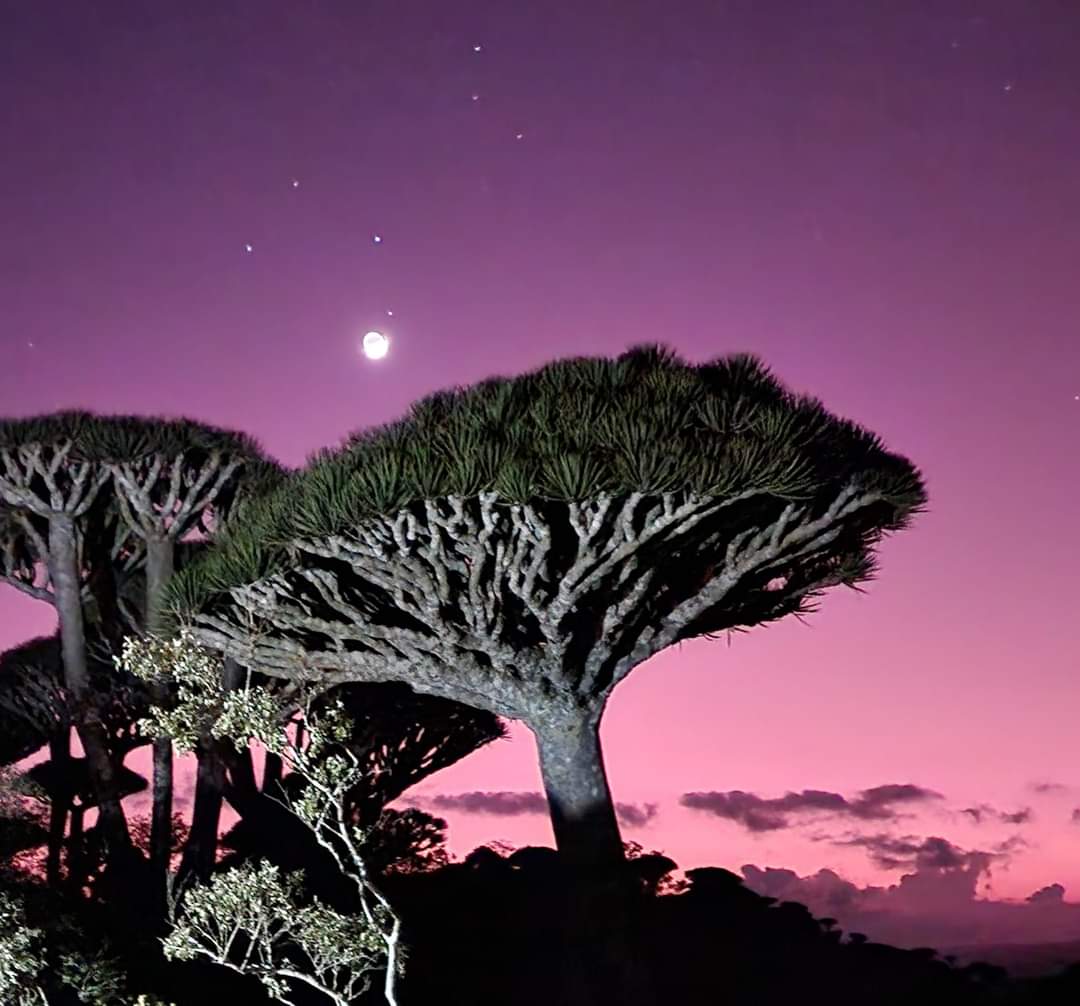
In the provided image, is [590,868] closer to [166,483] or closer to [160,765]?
[160,765]

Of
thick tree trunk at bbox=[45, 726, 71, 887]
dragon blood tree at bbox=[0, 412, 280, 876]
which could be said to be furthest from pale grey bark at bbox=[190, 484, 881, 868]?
thick tree trunk at bbox=[45, 726, 71, 887]

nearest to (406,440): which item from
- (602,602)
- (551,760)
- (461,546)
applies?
(461,546)

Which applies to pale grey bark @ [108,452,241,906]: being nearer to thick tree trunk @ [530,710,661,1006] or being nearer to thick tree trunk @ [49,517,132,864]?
thick tree trunk @ [49,517,132,864]

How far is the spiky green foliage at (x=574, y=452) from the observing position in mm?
8031

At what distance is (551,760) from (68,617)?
591 cm

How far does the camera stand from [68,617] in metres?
12.4

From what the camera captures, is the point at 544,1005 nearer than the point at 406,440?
No

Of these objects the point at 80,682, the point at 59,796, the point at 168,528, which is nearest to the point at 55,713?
the point at 59,796

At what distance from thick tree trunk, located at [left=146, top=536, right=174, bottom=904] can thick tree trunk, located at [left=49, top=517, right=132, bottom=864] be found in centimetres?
38

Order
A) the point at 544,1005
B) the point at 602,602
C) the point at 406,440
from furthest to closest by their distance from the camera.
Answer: the point at 544,1005 < the point at 602,602 < the point at 406,440

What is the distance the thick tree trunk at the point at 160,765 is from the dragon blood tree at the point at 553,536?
2.39 meters

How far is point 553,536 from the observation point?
9297 millimetres

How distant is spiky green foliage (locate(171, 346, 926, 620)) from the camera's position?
316 inches

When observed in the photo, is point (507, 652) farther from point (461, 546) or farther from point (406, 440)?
point (406, 440)
